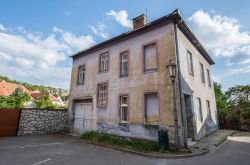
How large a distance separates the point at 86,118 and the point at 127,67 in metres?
5.64

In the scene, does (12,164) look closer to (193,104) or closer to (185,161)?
Answer: (185,161)

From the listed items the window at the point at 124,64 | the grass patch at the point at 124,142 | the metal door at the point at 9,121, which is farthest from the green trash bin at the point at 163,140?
the metal door at the point at 9,121

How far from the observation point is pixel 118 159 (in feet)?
22.7

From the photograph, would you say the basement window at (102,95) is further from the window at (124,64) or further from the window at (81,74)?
the window at (81,74)

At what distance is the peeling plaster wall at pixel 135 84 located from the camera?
941 cm

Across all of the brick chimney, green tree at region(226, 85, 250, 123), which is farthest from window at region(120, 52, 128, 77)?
green tree at region(226, 85, 250, 123)

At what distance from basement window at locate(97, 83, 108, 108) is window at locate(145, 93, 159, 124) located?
369 cm

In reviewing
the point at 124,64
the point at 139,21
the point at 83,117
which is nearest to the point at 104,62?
the point at 124,64

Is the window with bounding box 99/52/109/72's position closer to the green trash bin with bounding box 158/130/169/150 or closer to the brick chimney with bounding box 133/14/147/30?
the brick chimney with bounding box 133/14/147/30

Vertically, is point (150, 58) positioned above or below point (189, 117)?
above

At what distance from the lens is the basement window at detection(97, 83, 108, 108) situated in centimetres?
1274

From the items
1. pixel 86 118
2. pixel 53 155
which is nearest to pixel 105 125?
pixel 86 118

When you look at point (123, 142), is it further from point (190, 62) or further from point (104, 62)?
point (190, 62)

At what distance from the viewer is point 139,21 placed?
1305 cm
